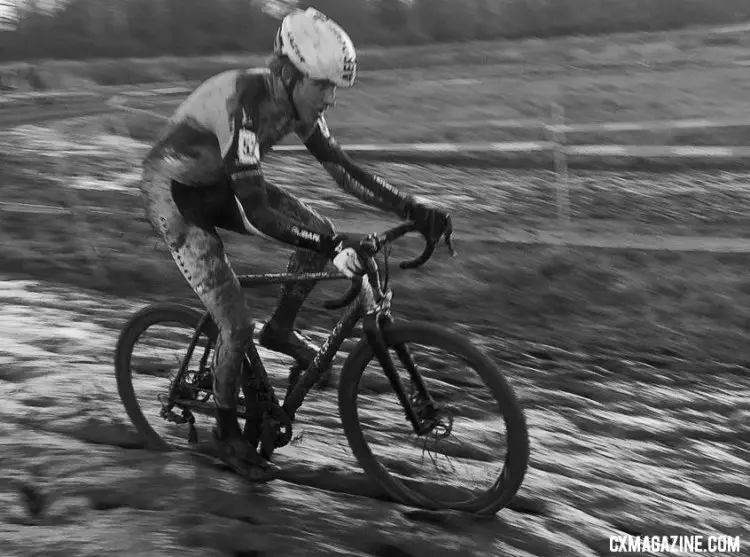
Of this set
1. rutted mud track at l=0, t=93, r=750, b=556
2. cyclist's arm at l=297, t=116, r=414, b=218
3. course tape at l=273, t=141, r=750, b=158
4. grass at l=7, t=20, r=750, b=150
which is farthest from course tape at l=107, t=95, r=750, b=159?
cyclist's arm at l=297, t=116, r=414, b=218

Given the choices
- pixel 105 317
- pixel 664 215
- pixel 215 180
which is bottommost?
pixel 105 317

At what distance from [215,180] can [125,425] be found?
1.48 m

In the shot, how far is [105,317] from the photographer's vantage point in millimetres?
6375

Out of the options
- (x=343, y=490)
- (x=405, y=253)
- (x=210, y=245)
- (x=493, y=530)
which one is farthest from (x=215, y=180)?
(x=405, y=253)

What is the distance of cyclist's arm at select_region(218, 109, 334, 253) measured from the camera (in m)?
3.29

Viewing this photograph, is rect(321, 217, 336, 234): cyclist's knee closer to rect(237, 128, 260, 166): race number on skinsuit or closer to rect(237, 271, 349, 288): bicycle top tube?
rect(237, 271, 349, 288): bicycle top tube

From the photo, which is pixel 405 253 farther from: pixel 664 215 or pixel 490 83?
pixel 490 83

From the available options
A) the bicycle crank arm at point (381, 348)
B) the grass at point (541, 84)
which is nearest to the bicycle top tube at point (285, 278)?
the bicycle crank arm at point (381, 348)

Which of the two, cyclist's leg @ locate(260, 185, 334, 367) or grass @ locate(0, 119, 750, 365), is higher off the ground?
cyclist's leg @ locate(260, 185, 334, 367)

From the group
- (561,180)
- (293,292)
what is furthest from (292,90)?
(561,180)

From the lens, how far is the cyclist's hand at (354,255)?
323cm

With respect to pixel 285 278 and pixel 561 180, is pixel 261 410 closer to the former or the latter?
pixel 285 278

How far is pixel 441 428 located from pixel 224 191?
132cm

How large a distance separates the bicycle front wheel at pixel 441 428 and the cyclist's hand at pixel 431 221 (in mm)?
374
